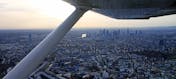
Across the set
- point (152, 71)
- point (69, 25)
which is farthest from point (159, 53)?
point (69, 25)

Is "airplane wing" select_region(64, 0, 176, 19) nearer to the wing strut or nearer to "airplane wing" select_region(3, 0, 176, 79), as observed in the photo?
"airplane wing" select_region(3, 0, 176, 79)

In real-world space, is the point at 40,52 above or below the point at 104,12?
below

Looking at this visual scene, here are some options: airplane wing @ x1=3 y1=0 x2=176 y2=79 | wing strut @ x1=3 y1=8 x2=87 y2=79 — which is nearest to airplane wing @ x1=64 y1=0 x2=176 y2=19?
airplane wing @ x1=3 y1=0 x2=176 y2=79

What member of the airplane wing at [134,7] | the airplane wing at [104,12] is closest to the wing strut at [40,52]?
the airplane wing at [104,12]

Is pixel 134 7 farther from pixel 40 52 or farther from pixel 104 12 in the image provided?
pixel 40 52

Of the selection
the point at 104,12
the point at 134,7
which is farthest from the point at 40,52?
the point at 134,7

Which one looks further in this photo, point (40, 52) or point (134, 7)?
point (40, 52)

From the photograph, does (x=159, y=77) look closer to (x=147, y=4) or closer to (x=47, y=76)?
(x=47, y=76)
